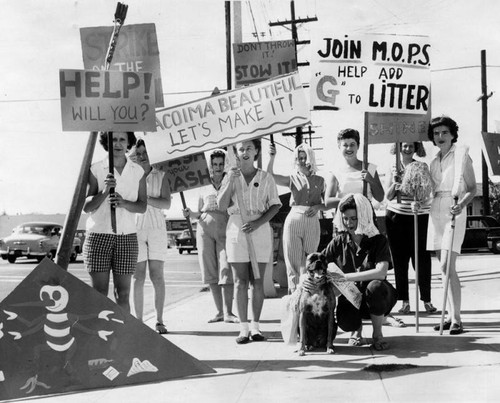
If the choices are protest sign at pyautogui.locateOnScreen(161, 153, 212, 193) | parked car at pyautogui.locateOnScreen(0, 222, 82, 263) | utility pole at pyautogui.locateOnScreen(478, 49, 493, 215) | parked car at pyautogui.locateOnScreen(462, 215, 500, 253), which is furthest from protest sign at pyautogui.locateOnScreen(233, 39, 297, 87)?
utility pole at pyautogui.locateOnScreen(478, 49, 493, 215)

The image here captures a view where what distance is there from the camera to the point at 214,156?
7.28 meters

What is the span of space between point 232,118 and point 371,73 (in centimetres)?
146

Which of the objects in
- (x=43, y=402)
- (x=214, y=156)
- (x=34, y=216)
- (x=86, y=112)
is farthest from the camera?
(x=34, y=216)

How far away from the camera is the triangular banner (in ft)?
13.6

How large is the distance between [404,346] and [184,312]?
11.9 feet

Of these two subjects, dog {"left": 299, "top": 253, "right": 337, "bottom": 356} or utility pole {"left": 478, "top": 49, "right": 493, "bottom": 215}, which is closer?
dog {"left": 299, "top": 253, "right": 337, "bottom": 356}

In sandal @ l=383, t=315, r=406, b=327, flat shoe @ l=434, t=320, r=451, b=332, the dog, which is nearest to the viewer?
the dog

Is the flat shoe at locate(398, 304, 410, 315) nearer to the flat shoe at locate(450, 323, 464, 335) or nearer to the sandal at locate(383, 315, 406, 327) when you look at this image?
the sandal at locate(383, 315, 406, 327)

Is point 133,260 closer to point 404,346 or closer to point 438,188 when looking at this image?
point 404,346

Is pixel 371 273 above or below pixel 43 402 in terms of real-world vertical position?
above

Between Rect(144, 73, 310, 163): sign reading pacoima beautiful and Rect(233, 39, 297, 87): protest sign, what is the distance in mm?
2691

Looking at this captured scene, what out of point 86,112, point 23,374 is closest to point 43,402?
point 23,374

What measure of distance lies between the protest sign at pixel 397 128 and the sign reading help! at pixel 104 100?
273 centimetres

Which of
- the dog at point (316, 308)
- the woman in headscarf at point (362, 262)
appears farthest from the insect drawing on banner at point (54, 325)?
the woman in headscarf at point (362, 262)
